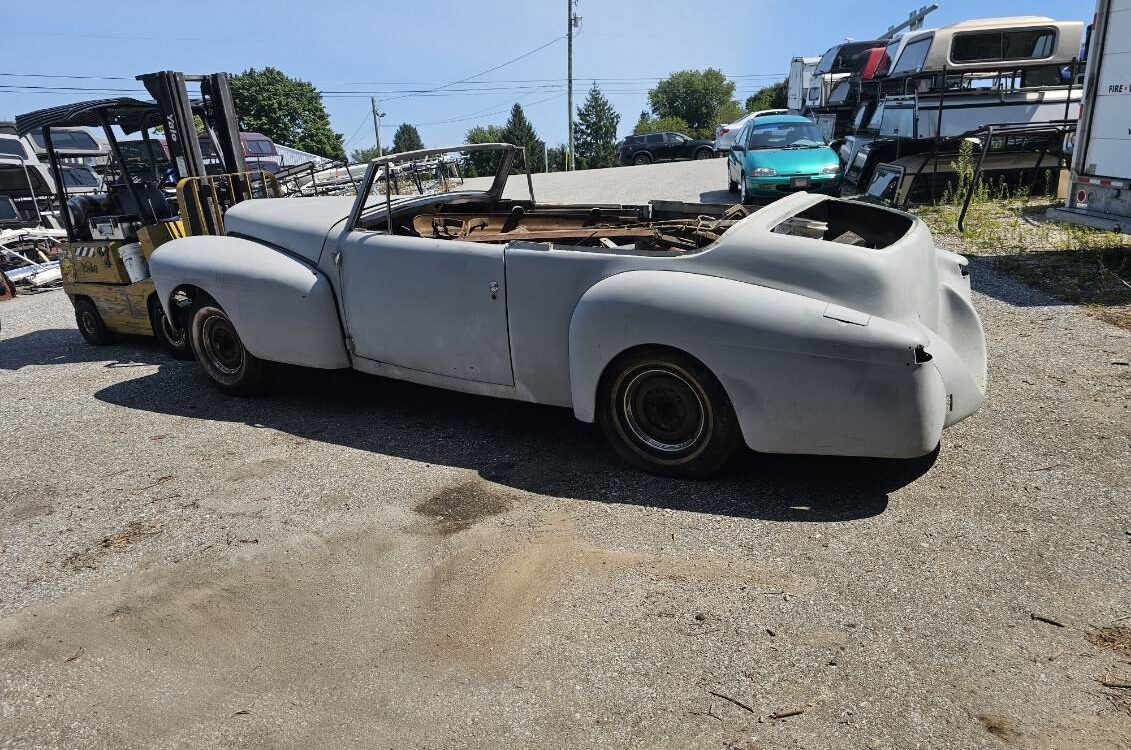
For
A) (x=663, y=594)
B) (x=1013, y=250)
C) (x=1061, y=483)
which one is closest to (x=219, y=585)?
(x=663, y=594)

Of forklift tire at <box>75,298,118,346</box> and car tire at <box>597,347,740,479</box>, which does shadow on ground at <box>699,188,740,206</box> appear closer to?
forklift tire at <box>75,298,118,346</box>

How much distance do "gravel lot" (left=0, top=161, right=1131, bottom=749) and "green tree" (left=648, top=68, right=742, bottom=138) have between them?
124 m

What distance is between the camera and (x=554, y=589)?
10.7 feet

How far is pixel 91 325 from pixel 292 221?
355 cm

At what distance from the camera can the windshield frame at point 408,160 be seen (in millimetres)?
4961

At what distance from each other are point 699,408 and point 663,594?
1.04 meters

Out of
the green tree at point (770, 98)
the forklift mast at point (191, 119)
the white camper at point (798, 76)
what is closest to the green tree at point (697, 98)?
the green tree at point (770, 98)

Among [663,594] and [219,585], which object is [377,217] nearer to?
[219,585]

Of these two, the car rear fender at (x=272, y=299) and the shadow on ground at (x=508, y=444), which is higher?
the car rear fender at (x=272, y=299)

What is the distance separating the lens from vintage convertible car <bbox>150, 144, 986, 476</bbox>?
3.56m

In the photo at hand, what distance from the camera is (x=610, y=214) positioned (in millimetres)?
5645

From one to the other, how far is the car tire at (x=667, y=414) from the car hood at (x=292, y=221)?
228 centimetres


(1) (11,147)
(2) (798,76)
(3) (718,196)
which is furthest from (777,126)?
(2) (798,76)

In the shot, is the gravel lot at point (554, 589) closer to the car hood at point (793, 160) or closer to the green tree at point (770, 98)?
the car hood at point (793, 160)
